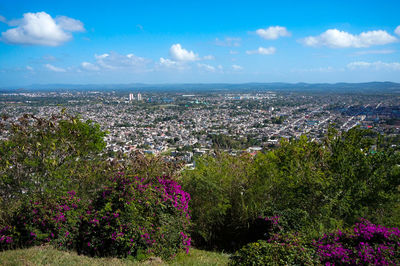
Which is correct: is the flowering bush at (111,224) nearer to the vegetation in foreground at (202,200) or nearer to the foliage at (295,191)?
the vegetation in foreground at (202,200)

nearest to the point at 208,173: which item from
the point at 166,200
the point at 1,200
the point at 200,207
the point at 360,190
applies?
the point at 200,207

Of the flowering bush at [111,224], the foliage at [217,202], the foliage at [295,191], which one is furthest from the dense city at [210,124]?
the flowering bush at [111,224]

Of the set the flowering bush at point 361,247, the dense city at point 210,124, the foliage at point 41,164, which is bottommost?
the dense city at point 210,124

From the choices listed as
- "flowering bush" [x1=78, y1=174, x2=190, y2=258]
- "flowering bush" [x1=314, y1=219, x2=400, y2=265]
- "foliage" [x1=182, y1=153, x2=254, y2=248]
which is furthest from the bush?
"foliage" [x1=182, y1=153, x2=254, y2=248]

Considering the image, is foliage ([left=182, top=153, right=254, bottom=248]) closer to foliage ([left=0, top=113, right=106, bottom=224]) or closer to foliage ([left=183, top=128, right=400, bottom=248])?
foliage ([left=183, top=128, right=400, bottom=248])

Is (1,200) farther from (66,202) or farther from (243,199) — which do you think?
(243,199)

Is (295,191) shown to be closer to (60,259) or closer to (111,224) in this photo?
(111,224)
